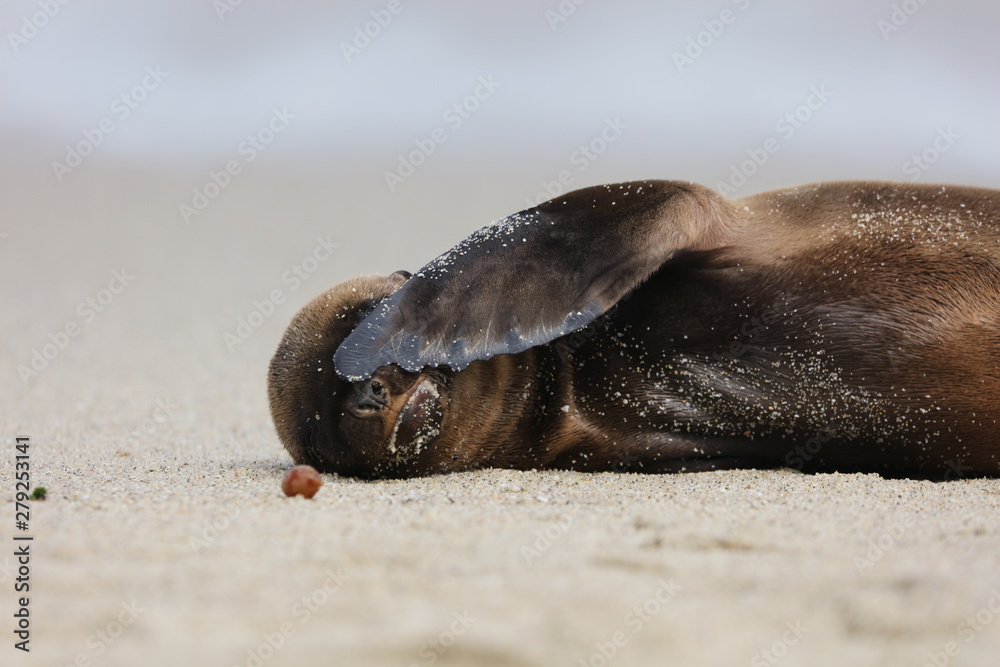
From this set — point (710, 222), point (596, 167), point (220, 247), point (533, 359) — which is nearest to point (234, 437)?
point (533, 359)

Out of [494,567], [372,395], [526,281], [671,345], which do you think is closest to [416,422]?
[372,395]

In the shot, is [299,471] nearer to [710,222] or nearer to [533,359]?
[533,359]

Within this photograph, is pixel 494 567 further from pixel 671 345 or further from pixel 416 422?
pixel 671 345

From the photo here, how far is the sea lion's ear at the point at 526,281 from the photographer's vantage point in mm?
3408

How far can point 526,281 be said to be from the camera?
349 centimetres

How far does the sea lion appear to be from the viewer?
3486mm

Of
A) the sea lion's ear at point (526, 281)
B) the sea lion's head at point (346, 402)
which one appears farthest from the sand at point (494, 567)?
the sea lion's ear at point (526, 281)

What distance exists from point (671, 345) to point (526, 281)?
0.67 metres

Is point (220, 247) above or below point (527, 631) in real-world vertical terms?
below

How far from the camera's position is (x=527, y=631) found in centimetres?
185

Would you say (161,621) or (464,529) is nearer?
(161,621)

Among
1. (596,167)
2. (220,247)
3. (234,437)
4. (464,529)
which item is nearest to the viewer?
(464,529)

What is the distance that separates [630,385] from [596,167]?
25360 millimetres

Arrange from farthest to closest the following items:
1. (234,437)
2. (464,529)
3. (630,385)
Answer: (234,437)
(630,385)
(464,529)
